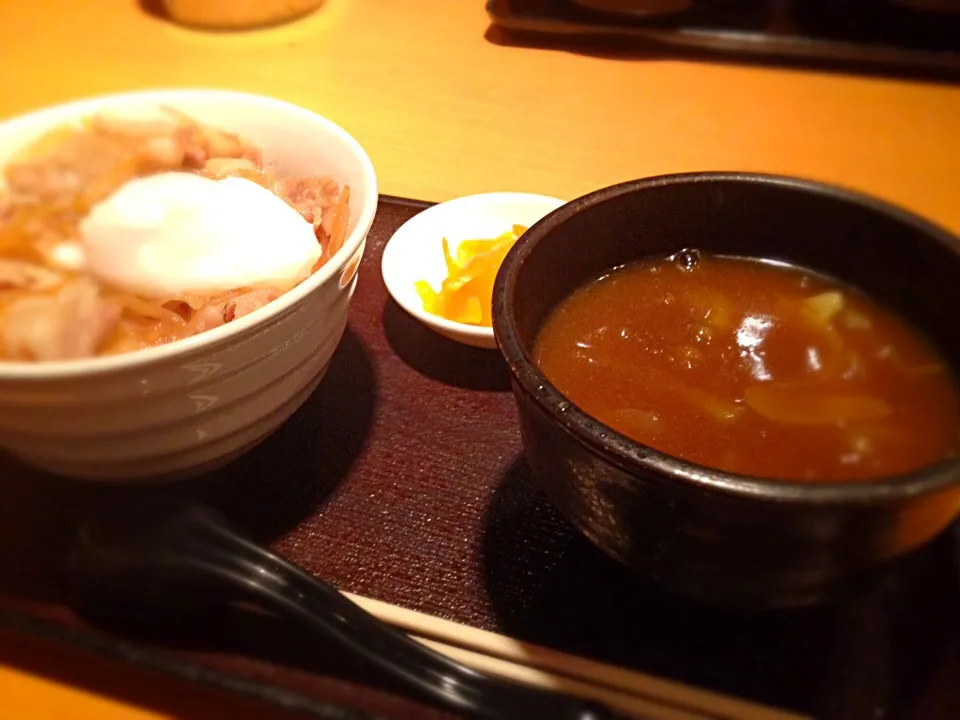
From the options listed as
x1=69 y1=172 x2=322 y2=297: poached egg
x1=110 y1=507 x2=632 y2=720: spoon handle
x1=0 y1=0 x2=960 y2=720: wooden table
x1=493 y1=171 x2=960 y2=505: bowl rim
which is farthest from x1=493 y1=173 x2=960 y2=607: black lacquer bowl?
x1=0 y1=0 x2=960 y2=720: wooden table

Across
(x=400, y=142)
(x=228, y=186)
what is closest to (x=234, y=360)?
(x=228, y=186)

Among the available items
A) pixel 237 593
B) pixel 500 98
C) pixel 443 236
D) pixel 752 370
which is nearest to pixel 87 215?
pixel 237 593

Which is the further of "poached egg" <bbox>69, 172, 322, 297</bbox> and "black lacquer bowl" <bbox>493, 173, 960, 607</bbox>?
"poached egg" <bbox>69, 172, 322, 297</bbox>

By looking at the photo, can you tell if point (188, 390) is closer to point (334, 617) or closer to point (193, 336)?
point (193, 336)

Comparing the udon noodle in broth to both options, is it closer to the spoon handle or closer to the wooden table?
the spoon handle

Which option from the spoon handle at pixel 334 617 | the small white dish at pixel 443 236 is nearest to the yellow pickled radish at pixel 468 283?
the small white dish at pixel 443 236

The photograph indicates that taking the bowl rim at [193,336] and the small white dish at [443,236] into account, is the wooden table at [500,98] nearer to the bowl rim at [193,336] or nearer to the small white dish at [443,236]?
the small white dish at [443,236]
